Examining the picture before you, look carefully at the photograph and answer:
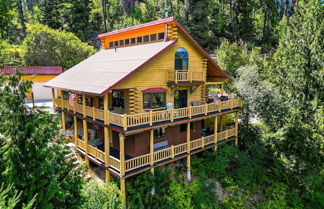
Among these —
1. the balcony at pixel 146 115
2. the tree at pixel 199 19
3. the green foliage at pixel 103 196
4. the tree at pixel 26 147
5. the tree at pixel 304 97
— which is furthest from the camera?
the tree at pixel 199 19

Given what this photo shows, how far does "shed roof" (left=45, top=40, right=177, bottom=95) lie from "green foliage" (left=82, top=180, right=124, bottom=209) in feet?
20.8

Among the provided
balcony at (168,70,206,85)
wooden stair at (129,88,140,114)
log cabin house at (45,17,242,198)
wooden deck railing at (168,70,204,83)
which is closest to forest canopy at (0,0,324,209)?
log cabin house at (45,17,242,198)

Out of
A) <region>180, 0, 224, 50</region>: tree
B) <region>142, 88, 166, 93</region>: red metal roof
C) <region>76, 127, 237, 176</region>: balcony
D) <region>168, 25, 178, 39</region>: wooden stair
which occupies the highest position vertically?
<region>180, 0, 224, 50</region>: tree

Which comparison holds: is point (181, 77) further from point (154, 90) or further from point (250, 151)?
point (250, 151)

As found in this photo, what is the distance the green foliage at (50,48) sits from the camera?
38000mm

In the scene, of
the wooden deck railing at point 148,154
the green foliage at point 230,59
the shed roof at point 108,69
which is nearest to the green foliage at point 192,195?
the wooden deck railing at point 148,154

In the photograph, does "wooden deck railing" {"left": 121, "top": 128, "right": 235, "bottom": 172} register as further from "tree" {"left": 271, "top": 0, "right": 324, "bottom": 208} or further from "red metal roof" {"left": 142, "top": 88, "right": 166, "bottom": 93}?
"tree" {"left": 271, "top": 0, "right": 324, "bottom": 208}

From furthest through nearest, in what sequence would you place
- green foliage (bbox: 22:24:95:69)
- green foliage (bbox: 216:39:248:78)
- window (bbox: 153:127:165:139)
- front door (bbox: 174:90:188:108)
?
green foliage (bbox: 22:24:95:69) < green foliage (bbox: 216:39:248:78) < front door (bbox: 174:90:188:108) < window (bbox: 153:127:165:139)

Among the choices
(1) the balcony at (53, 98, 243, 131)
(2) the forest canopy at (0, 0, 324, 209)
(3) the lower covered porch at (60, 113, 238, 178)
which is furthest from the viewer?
(3) the lower covered porch at (60, 113, 238, 178)

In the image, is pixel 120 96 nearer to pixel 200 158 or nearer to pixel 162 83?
pixel 162 83

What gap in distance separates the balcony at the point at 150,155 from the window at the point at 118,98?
3.71m

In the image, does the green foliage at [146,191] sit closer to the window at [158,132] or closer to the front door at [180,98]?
the window at [158,132]

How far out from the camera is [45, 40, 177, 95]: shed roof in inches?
603

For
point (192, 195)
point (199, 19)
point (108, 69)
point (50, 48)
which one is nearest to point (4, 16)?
point (108, 69)
